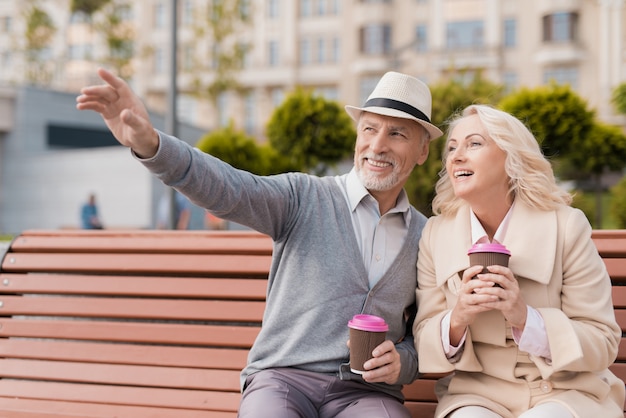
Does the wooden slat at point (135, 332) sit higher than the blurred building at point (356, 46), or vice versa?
the blurred building at point (356, 46)

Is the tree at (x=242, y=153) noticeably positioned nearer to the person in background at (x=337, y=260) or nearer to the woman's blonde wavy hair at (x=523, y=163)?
the person in background at (x=337, y=260)

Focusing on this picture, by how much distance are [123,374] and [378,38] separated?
39519mm

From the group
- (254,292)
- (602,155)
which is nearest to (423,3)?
(602,155)

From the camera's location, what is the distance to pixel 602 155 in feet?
68.1

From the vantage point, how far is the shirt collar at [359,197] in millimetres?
2963

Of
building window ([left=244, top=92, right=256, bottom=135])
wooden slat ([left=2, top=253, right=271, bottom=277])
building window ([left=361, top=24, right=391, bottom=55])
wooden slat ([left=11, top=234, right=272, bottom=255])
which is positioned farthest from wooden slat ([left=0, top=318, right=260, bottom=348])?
building window ([left=244, top=92, right=256, bottom=135])

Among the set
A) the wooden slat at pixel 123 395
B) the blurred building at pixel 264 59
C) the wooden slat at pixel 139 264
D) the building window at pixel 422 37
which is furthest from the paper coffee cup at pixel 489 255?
the building window at pixel 422 37

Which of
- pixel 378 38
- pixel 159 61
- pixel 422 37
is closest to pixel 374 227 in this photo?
pixel 422 37

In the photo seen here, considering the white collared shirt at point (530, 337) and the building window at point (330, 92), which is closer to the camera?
the white collared shirt at point (530, 337)

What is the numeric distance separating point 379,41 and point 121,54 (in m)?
14.8

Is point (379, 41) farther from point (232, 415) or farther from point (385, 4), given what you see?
point (232, 415)

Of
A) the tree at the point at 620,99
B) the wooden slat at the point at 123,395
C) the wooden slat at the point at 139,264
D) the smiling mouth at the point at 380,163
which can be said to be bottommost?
the wooden slat at the point at 123,395

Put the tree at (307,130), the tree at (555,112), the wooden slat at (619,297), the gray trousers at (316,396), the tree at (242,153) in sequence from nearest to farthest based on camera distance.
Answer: the gray trousers at (316,396)
the wooden slat at (619,297)
the tree at (555,112)
the tree at (242,153)
the tree at (307,130)

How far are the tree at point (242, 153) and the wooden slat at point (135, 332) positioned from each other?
1192cm
